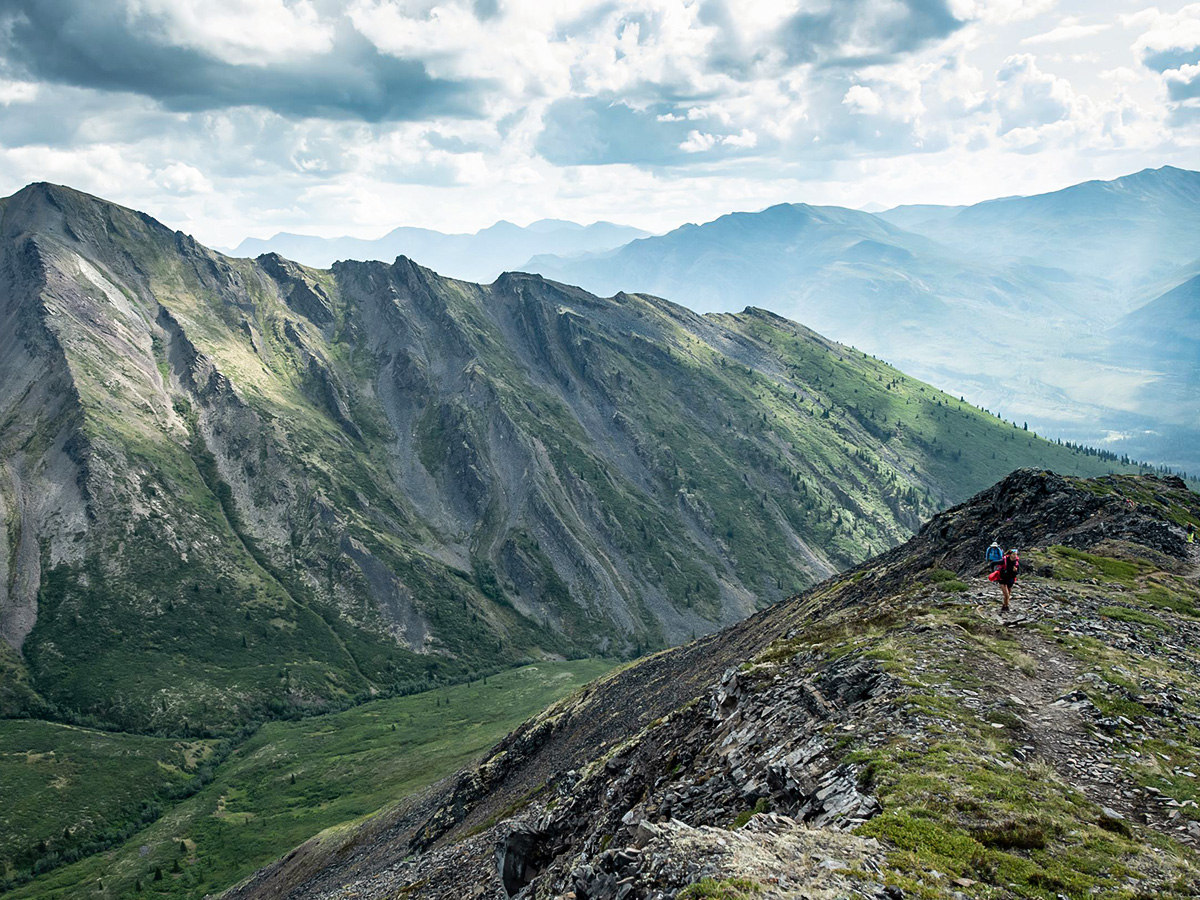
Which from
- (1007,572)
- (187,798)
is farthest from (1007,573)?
(187,798)

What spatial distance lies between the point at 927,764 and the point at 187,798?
20570 cm

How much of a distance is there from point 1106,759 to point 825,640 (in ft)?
68.6

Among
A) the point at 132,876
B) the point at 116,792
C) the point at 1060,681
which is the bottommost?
the point at 132,876

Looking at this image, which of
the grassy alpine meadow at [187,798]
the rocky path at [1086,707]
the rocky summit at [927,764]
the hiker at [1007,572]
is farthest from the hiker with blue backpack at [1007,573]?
the grassy alpine meadow at [187,798]

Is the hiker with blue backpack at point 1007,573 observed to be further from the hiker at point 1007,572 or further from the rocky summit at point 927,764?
the rocky summit at point 927,764

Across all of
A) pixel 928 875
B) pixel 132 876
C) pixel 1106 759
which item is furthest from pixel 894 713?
pixel 132 876

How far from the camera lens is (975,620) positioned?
4100 centimetres

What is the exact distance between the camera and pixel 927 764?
25.7 meters

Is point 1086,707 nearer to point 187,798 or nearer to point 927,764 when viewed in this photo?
point 927,764

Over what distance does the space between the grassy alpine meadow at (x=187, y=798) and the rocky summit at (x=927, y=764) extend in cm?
9949

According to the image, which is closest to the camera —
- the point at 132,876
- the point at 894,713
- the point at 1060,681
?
the point at 894,713

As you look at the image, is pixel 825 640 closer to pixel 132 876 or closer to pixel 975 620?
pixel 975 620

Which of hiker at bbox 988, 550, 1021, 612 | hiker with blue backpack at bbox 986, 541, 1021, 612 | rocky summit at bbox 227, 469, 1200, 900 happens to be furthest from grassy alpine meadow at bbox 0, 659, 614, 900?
hiker at bbox 988, 550, 1021, 612

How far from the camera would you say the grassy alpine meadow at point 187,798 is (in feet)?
457
